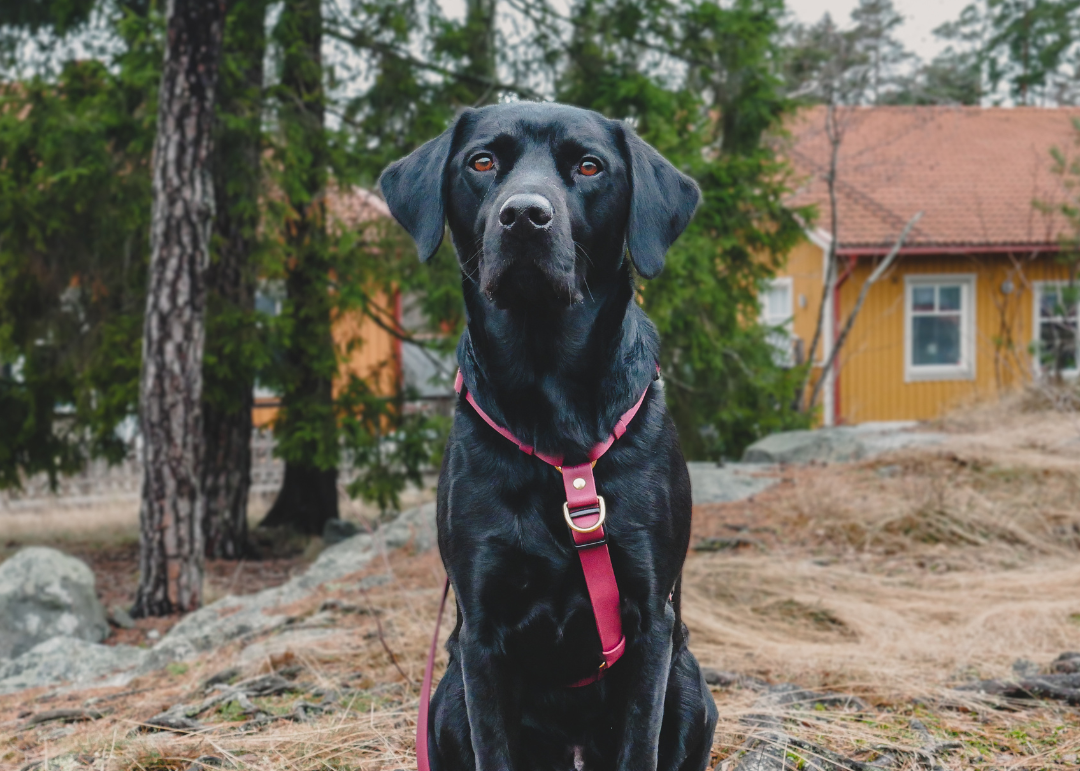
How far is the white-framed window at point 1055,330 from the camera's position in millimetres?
14250

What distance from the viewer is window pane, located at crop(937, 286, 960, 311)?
1827 cm

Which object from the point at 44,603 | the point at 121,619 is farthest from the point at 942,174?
the point at 44,603

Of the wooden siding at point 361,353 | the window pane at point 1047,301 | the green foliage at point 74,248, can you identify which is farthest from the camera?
the window pane at point 1047,301

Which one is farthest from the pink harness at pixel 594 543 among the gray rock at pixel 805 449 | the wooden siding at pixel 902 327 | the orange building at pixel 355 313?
the wooden siding at pixel 902 327

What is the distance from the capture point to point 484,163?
2.37 m

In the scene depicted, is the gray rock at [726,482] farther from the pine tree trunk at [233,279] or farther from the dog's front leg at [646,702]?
the dog's front leg at [646,702]

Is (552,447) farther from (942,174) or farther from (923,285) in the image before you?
(942,174)

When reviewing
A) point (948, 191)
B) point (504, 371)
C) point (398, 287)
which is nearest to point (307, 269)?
point (398, 287)

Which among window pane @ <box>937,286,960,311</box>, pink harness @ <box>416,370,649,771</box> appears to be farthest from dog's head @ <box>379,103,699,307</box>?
window pane @ <box>937,286,960,311</box>

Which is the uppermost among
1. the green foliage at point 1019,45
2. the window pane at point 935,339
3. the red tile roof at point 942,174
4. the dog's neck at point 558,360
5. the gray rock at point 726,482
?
the green foliage at point 1019,45

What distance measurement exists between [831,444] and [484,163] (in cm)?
859

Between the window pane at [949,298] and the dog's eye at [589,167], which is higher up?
the window pane at [949,298]

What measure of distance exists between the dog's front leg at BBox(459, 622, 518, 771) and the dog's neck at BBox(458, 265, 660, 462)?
523 millimetres

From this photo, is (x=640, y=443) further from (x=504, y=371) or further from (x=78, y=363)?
(x=78, y=363)
